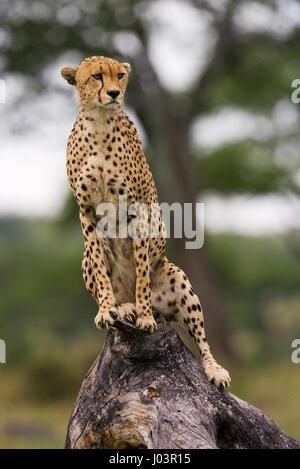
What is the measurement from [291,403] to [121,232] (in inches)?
223

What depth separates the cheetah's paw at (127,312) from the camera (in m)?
3.46

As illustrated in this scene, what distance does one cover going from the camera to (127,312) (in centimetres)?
349

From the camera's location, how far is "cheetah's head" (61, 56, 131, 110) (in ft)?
10.8

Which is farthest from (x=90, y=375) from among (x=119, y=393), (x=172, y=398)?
(x=172, y=398)

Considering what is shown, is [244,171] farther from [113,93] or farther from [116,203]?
[113,93]

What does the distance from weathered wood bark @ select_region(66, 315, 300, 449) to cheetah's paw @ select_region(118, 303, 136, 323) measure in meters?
0.08

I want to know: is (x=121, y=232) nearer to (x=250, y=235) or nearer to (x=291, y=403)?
(x=291, y=403)

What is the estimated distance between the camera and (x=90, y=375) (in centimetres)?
366

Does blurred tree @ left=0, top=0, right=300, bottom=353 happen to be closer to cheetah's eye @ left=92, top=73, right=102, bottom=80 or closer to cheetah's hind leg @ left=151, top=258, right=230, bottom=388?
cheetah's hind leg @ left=151, top=258, right=230, bottom=388

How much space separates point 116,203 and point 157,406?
3.34ft

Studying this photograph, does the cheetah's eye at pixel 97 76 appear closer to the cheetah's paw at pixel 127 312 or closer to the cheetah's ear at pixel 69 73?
the cheetah's ear at pixel 69 73

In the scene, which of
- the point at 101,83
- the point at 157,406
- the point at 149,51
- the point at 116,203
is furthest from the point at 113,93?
the point at 149,51

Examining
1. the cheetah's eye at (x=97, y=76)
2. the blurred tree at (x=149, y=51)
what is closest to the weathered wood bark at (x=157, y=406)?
the cheetah's eye at (x=97, y=76)

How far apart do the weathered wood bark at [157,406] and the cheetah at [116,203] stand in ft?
0.39
